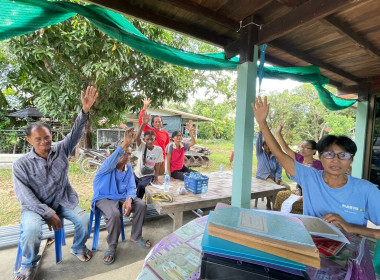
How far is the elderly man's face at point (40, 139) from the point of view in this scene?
7.37 feet

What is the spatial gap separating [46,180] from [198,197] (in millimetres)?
1931

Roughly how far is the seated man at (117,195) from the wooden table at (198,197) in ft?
0.98

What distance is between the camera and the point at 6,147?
29.1ft

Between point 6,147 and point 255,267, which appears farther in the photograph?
point 6,147

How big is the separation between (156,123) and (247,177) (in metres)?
2.55

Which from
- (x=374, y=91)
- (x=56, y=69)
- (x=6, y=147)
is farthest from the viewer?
(x=6, y=147)

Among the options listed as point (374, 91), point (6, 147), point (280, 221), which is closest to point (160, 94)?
point (374, 91)

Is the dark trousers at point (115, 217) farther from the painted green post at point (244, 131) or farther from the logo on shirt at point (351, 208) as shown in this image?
the logo on shirt at point (351, 208)

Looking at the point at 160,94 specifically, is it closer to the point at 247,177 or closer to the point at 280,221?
the point at 247,177

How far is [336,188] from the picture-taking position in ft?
4.78

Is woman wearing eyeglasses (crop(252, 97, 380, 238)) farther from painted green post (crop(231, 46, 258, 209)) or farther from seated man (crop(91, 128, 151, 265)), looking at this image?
seated man (crop(91, 128, 151, 265))

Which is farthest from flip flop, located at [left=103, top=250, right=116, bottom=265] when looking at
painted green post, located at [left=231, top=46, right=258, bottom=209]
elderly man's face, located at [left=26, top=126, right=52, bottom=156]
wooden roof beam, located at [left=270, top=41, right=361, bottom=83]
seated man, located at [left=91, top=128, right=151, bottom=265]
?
wooden roof beam, located at [left=270, top=41, right=361, bottom=83]

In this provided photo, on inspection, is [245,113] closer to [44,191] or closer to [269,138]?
[269,138]

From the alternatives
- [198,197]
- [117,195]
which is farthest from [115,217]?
[198,197]
